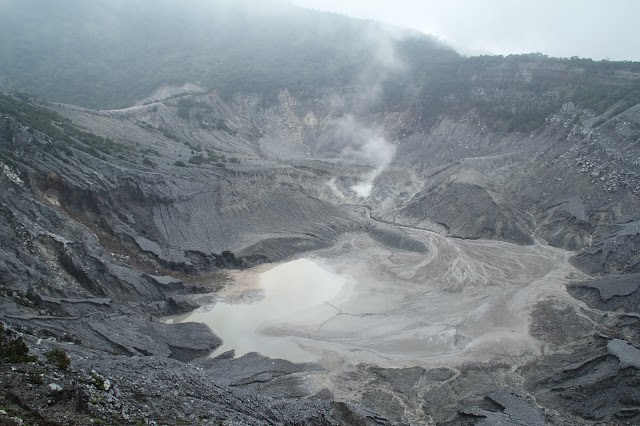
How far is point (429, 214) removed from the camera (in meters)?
63.6

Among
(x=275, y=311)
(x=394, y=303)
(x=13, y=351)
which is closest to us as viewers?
(x=13, y=351)

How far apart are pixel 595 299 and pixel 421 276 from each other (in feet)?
45.3

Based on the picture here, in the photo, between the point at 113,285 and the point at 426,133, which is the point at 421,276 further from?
the point at 426,133

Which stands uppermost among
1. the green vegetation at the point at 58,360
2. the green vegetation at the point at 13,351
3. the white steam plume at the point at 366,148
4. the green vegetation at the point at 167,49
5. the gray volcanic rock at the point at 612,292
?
the green vegetation at the point at 167,49

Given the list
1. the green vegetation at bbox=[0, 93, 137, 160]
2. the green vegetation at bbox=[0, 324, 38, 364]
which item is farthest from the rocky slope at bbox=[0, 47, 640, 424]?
the green vegetation at bbox=[0, 324, 38, 364]

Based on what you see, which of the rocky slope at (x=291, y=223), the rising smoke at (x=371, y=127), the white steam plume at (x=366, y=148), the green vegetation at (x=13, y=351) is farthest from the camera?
the rising smoke at (x=371, y=127)

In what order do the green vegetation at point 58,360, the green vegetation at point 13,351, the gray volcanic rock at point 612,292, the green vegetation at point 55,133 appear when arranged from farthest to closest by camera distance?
the green vegetation at point 55,133 → the gray volcanic rock at point 612,292 → the green vegetation at point 58,360 → the green vegetation at point 13,351

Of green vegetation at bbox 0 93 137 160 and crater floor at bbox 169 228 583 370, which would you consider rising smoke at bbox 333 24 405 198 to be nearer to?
crater floor at bbox 169 228 583 370

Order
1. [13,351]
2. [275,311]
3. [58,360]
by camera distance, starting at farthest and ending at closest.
Answer: 1. [275,311]
2. [58,360]
3. [13,351]

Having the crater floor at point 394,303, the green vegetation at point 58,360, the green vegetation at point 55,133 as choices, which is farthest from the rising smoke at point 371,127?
the green vegetation at point 58,360

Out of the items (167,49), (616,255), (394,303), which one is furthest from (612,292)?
(167,49)

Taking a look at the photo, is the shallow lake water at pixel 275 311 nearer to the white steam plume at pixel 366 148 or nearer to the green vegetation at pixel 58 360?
the green vegetation at pixel 58 360

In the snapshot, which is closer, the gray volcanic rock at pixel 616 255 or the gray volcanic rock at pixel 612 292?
the gray volcanic rock at pixel 612 292

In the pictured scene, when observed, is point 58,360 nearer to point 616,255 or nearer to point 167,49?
point 616,255
